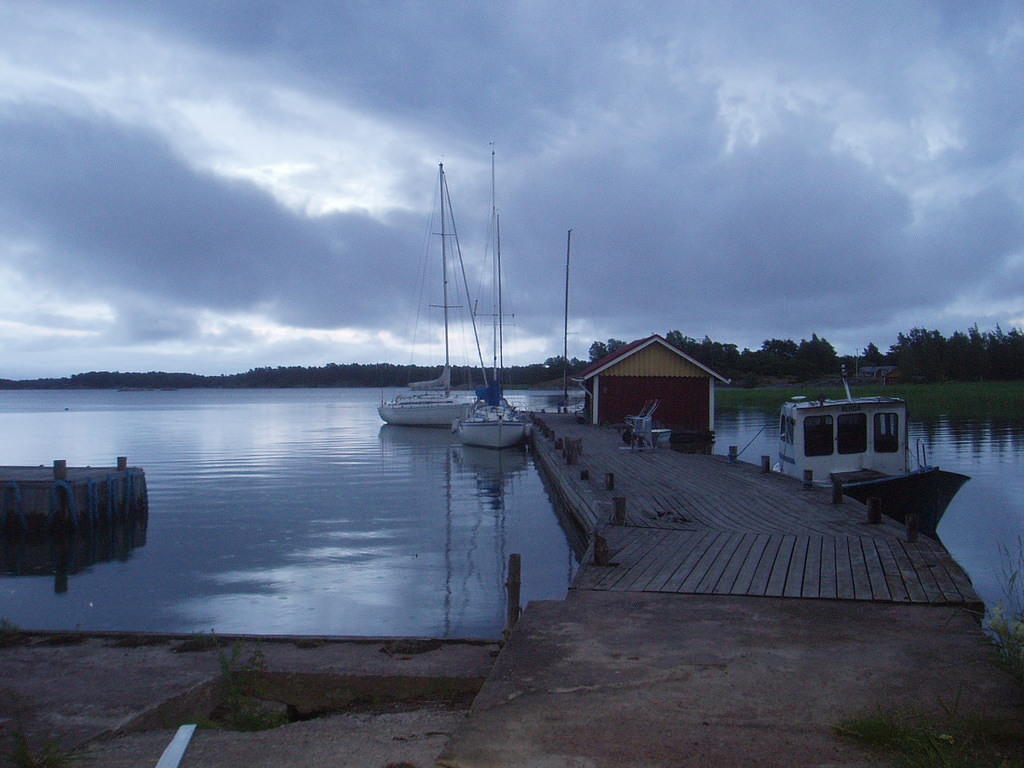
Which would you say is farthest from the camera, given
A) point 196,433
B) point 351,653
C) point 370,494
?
point 196,433

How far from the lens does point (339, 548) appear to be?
17.0 m

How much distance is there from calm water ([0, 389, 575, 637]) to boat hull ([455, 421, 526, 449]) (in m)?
2.79

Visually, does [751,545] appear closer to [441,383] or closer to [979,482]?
[979,482]

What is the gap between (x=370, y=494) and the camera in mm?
25109

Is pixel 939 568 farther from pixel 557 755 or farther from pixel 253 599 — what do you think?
pixel 253 599

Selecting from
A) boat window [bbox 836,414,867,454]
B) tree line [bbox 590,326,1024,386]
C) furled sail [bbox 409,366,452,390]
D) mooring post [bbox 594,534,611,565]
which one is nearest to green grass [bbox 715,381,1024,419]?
tree line [bbox 590,326,1024,386]

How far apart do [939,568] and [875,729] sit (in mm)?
4945

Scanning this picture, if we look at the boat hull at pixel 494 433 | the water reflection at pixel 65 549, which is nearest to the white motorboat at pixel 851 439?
the water reflection at pixel 65 549

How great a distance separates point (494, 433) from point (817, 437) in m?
21.4

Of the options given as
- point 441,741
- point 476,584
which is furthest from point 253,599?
point 441,741

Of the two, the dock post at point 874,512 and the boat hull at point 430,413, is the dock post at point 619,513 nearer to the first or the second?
the dock post at point 874,512

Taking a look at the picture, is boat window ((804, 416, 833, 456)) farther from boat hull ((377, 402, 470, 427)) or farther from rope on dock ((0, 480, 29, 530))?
boat hull ((377, 402, 470, 427))

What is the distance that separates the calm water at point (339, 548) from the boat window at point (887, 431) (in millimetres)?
2188

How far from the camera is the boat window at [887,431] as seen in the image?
16609mm
